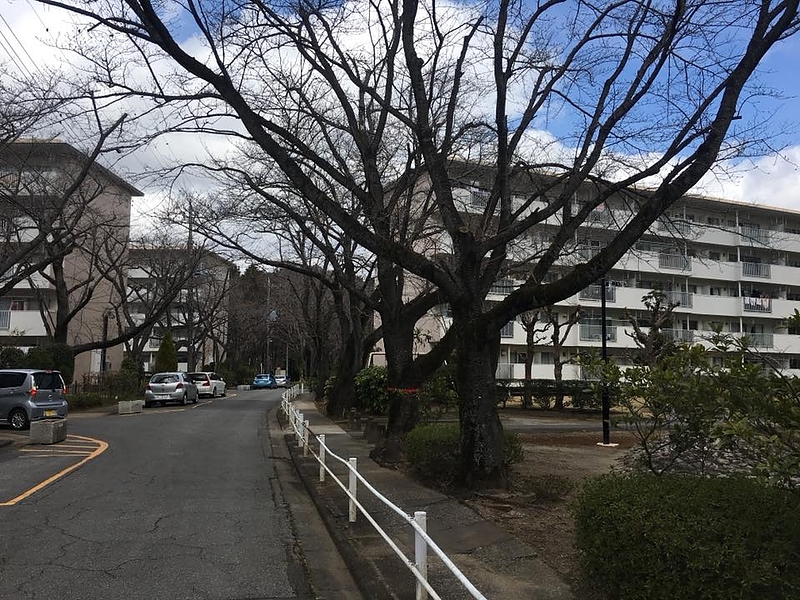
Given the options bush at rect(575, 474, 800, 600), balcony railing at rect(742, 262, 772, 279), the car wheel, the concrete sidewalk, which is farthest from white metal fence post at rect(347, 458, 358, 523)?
balcony railing at rect(742, 262, 772, 279)

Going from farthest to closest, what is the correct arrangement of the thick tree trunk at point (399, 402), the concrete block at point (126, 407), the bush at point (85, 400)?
the bush at point (85, 400) → the concrete block at point (126, 407) → the thick tree trunk at point (399, 402)

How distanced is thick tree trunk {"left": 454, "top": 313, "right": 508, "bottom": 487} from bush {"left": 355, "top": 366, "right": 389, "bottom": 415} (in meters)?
16.1

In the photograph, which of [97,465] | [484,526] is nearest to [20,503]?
[97,465]

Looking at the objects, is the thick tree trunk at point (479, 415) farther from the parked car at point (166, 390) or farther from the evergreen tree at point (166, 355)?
the evergreen tree at point (166, 355)

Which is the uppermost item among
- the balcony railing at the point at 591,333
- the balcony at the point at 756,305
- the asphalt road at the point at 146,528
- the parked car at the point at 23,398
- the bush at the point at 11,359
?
the balcony at the point at 756,305

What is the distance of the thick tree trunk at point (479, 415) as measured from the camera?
9086 mm

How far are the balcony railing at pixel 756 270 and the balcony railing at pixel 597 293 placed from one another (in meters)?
10.5

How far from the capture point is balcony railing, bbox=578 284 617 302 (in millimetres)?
38312

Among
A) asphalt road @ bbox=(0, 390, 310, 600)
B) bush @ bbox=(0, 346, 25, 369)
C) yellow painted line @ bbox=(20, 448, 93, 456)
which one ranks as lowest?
asphalt road @ bbox=(0, 390, 310, 600)

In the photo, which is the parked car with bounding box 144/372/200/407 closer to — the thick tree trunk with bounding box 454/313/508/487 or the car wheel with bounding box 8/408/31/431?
the car wheel with bounding box 8/408/31/431

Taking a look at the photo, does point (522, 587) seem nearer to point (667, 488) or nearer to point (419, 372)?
point (667, 488)

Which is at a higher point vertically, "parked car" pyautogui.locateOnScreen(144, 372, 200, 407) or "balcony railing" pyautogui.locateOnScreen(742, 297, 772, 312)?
"balcony railing" pyautogui.locateOnScreen(742, 297, 772, 312)

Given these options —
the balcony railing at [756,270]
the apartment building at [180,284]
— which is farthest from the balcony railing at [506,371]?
the apartment building at [180,284]

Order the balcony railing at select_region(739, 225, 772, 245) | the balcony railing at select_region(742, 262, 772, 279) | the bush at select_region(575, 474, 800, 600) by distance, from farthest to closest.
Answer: the balcony railing at select_region(742, 262, 772, 279) < the balcony railing at select_region(739, 225, 772, 245) < the bush at select_region(575, 474, 800, 600)
